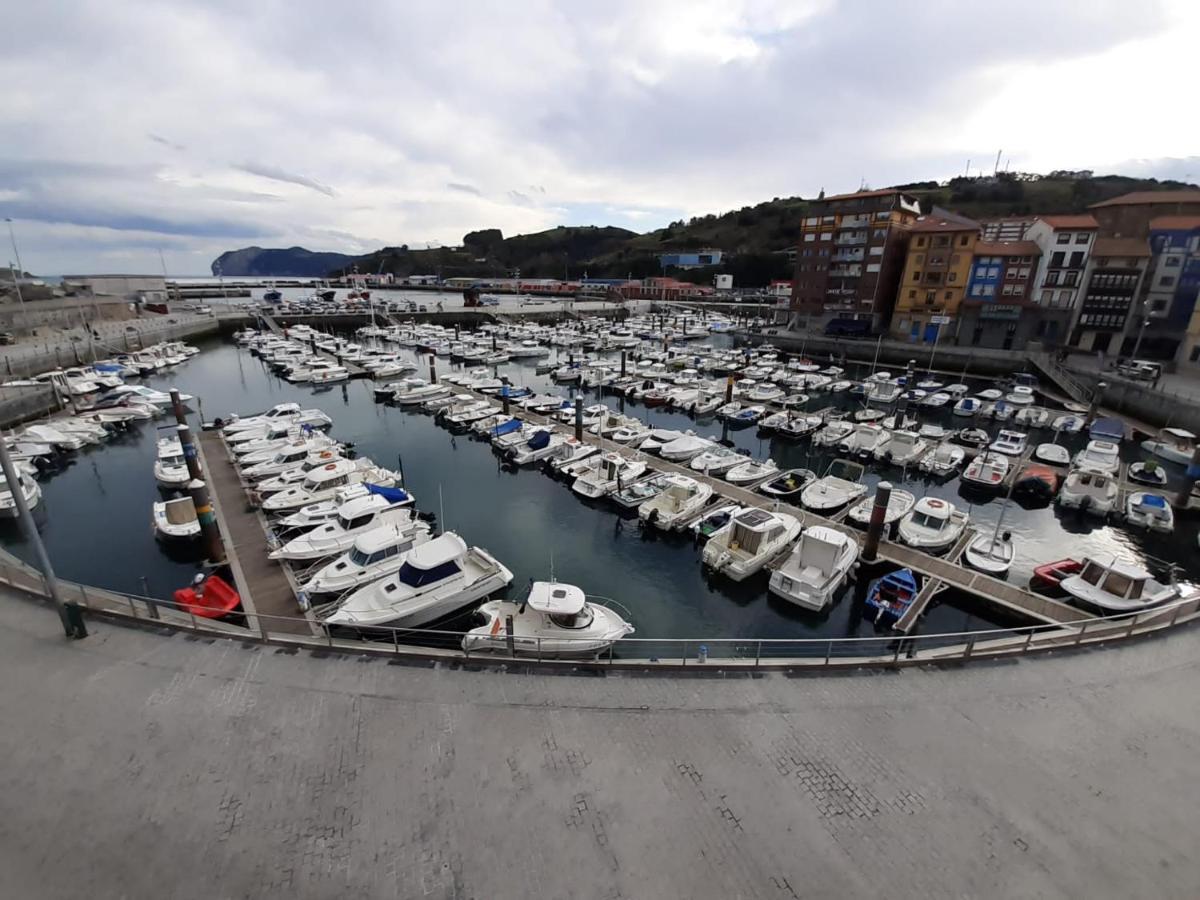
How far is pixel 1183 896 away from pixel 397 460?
125ft

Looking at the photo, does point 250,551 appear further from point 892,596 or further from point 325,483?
point 892,596

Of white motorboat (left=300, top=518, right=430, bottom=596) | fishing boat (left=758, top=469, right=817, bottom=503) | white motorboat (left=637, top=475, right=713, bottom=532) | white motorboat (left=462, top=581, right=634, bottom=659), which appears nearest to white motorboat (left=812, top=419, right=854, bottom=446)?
fishing boat (left=758, top=469, right=817, bottom=503)

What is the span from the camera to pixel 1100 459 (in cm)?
3375

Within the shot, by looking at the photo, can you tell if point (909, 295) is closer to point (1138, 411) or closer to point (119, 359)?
point (1138, 411)

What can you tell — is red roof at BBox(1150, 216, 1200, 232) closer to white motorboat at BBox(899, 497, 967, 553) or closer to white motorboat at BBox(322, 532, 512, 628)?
white motorboat at BBox(899, 497, 967, 553)

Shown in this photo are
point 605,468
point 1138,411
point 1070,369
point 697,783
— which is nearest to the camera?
point 697,783

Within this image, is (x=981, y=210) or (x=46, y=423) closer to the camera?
(x=46, y=423)

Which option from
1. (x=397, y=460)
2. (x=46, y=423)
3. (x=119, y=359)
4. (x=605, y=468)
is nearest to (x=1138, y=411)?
(x=605, y=468)

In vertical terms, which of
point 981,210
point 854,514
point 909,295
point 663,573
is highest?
point 981,210

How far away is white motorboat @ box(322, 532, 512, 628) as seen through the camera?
57.5 ft

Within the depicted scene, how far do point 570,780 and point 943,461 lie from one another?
36.4 metres

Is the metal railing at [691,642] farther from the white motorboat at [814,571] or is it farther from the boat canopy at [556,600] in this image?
the white motorboat at [814,571]

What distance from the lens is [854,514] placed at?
2595 centimetres

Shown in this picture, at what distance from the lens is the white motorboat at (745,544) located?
2216 centimetres
